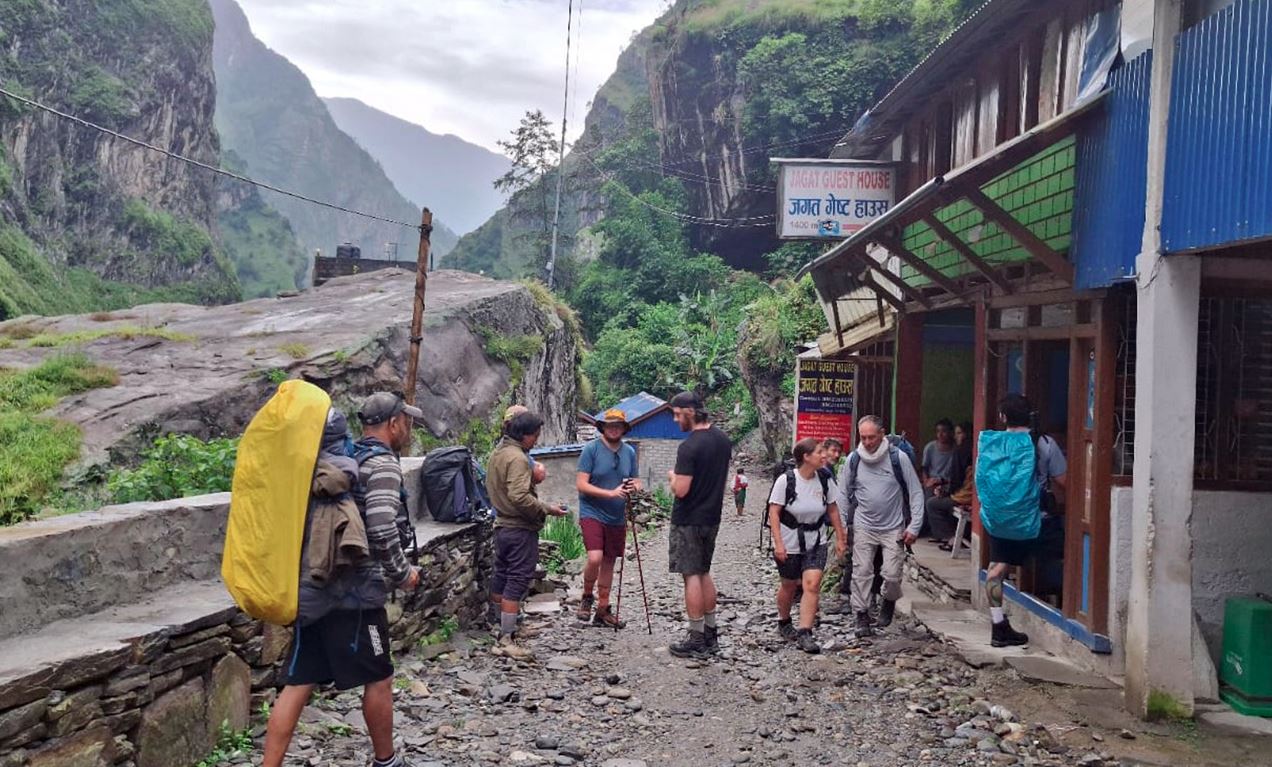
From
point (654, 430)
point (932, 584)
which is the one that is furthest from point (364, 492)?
point (654, 430)

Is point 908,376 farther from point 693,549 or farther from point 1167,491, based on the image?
point 1167,491

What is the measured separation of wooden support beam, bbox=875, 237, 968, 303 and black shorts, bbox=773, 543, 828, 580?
2.78 meters

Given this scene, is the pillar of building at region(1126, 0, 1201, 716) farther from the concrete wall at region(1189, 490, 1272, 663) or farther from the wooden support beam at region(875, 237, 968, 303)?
the wooden support beam at region(875, 237, 968, 303)

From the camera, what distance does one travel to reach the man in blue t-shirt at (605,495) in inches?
302

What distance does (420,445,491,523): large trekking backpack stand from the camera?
760 centimetres

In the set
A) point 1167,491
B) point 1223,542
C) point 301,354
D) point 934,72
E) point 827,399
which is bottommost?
point 1223,542

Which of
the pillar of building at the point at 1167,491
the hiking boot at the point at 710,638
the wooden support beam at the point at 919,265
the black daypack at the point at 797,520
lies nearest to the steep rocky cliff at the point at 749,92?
the wooden support beam at the point at 919,265

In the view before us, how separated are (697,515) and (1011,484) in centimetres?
218

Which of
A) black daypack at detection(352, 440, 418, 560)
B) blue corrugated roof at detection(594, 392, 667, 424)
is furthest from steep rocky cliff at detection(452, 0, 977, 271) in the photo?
black daypack at detection(352, 440, 418, 560)

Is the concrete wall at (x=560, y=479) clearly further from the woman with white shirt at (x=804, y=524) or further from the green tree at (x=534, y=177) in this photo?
the green tree at (x=534, y=177)

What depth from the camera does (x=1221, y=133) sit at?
501cm

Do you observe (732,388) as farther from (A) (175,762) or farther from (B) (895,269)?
(A) (175,762)

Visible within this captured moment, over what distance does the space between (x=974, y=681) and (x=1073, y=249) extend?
3.07 meters

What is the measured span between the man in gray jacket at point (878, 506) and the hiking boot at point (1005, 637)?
32.7 inches
